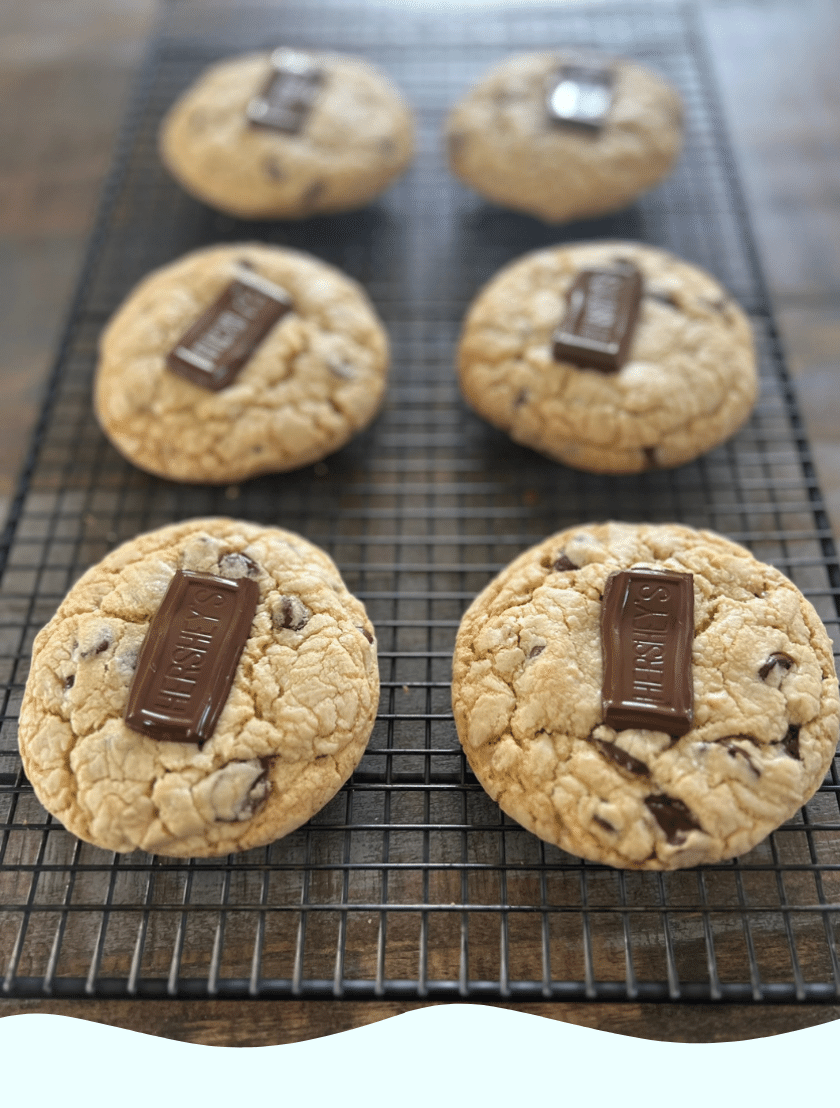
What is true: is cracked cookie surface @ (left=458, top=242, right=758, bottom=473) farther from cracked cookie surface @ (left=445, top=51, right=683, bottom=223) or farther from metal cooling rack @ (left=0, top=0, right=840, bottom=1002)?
cracked cookie surface @ (left=445, top=51, right=683, bottom=223)

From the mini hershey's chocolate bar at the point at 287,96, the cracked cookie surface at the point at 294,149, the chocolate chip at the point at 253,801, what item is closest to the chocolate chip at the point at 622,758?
the chocolate chip at the point at 253,801

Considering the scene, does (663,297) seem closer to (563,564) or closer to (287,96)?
(563,564)

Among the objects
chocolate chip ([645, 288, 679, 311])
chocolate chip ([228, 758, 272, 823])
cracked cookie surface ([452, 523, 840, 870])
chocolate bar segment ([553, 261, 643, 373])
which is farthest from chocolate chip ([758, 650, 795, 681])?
chocolate chip ([645, 288, 679, 311])

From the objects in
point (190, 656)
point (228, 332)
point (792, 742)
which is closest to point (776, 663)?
point (792, 742)

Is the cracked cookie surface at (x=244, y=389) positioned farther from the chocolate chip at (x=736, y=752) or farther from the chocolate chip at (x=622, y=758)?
the chocolate chip at (x=736, y=752)

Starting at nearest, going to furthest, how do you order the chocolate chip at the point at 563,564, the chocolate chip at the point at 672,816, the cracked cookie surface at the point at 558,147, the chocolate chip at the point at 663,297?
the chocolate chip at the point at 672,816 < the chocolate chip at the point at 563,564 < the chocolate chip at the point at 663,297 < the cracked cookie surface at the point at 558,147

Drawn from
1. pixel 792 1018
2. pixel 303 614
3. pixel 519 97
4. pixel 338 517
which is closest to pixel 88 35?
pixel 519 97
